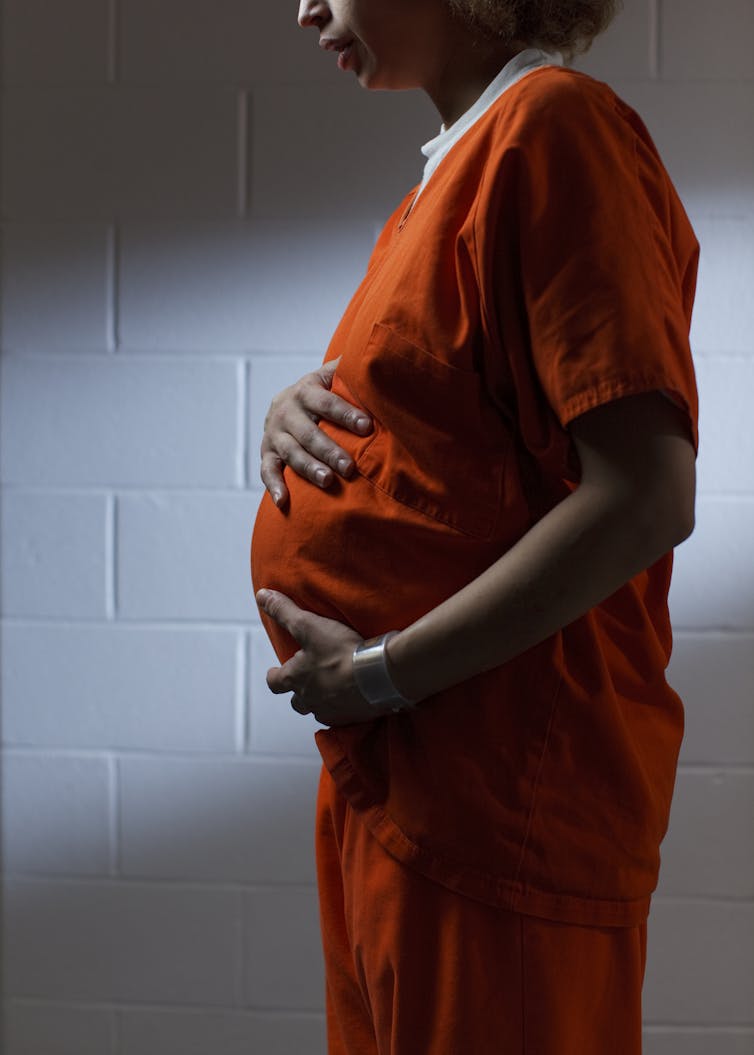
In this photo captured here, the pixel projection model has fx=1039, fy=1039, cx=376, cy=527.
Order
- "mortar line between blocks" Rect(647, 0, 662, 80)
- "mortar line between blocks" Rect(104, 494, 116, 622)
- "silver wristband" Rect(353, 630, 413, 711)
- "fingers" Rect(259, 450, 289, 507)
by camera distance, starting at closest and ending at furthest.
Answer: "silver wristband" Rect(353, 630, 413, 711) → "fingers" Rect(259, 450, 289, 507) → "mortar line between blocks" Rect(647, 0, 662, 80) → "mortar line between blocks" Rect(104, 494, 116, 622)

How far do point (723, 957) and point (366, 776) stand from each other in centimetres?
101

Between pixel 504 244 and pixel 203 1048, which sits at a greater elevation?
pixel 504 244

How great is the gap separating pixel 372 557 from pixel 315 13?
0.48m

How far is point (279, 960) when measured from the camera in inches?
62.9

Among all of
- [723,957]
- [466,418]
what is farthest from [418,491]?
[723,957]

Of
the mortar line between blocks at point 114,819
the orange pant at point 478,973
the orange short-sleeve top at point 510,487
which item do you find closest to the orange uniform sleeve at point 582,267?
the orange short-sleeve top at point 510,487

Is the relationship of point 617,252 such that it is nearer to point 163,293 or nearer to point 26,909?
point 163,293

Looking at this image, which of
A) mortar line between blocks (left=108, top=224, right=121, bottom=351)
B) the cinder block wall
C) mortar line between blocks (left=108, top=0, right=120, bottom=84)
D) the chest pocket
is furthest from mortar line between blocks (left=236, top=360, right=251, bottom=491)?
the chest pocket

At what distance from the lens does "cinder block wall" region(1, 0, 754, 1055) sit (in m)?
1.51

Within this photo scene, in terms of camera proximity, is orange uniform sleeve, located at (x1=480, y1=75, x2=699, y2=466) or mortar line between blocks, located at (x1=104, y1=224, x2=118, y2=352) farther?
mortar line between blocks, located at (x1=104, y1=224, x2=118, y2=352)

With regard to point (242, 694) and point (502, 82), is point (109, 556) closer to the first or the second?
point (242, 694)

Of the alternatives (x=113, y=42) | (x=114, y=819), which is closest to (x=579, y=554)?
(x=114, y=819)

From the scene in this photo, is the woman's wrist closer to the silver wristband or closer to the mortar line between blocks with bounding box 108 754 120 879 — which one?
the silver wristband

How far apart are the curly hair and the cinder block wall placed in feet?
2.12
